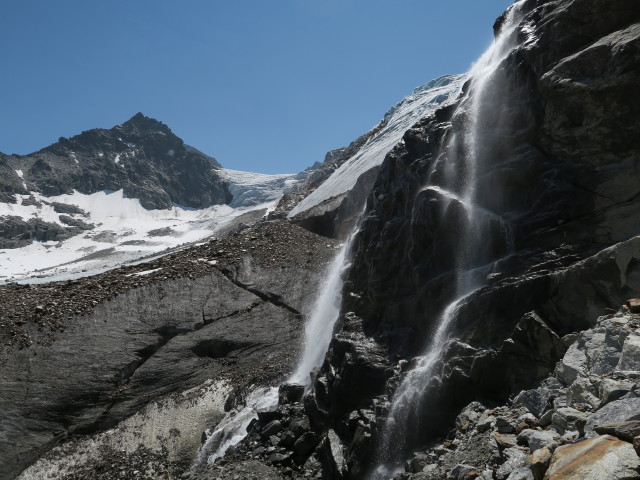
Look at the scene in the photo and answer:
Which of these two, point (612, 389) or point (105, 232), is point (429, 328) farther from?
point (105, 232)

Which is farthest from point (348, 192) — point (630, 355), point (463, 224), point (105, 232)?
point (105, 232)

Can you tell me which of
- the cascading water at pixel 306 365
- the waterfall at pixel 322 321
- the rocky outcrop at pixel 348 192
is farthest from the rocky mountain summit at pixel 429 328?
the rocky outcrop at pixel 348 192

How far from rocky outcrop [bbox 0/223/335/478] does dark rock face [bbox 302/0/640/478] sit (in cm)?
722

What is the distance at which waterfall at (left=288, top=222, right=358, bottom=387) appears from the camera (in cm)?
2464

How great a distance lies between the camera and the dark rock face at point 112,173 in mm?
165875

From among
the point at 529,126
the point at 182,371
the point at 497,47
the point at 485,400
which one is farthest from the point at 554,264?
the point at 182,371

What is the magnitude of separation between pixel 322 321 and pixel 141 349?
9306 millimetres

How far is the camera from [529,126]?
1870cm

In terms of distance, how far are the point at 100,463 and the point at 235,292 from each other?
12.2 m

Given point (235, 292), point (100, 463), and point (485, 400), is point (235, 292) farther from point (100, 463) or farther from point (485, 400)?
point (485, 400)

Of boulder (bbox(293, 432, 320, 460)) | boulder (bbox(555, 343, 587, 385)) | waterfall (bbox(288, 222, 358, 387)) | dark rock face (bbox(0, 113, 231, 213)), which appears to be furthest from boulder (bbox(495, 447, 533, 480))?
dark rock face (bbox(0, 113, 231, 213))

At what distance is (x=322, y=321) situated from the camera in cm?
2789

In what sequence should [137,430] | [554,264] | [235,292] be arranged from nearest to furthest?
[554,264]
[137,430]
[235,292]

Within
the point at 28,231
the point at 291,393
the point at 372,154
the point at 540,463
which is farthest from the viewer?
the point at 28,231
